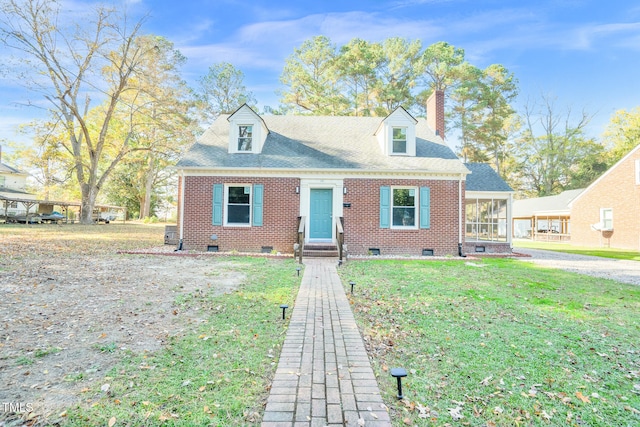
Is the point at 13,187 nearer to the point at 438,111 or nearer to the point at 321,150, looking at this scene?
the point at 321,150

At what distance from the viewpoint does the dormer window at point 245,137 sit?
40.9 feet

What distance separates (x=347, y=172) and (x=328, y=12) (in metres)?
6.39

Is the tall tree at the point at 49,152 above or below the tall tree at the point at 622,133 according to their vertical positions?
below

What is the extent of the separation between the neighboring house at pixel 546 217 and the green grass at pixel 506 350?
22.6 metres

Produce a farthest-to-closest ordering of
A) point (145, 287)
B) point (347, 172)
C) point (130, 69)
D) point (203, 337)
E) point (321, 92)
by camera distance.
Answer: point (321, 92)
point (130, 69)
point (347, 172)
point (145, 287)
point (203, 337)

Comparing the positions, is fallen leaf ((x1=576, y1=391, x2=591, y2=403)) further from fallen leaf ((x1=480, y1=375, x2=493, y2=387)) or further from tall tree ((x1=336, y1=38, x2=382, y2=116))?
tall tree ((x1=336, y1=38, x2=382, y2=116))

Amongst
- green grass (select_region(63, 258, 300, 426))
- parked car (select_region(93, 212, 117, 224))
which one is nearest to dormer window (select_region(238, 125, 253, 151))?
green grass (select_region(63, 258, 300, 426))

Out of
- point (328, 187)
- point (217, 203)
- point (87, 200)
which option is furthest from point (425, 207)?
point (87, 200)

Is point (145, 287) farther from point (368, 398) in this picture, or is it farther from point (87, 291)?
point (368, 398)

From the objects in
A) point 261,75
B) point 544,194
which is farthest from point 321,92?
point 544,194

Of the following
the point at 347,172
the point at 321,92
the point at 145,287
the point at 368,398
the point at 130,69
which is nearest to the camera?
the point at 368,398

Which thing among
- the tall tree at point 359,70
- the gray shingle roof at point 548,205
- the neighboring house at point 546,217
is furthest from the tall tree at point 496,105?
the tall tree at point 359,70

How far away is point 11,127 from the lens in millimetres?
23656

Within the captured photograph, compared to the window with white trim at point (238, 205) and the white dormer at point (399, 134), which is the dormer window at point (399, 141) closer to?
the white dormer at point (399, 134)
